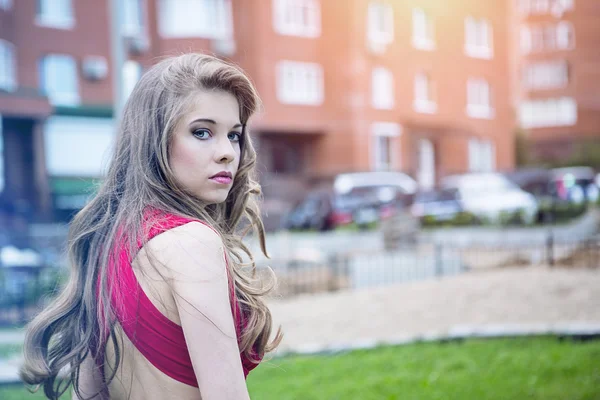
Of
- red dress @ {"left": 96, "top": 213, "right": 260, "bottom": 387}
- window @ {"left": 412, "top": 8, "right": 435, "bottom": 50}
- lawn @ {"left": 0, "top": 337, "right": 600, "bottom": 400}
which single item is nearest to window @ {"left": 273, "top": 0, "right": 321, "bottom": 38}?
window @ {"left": 412, "top": 8, "right": 435, "bottom": 50}

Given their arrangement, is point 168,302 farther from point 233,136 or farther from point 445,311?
point 445,311

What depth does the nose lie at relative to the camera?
1509 millimetres

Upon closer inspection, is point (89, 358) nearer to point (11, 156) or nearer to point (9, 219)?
point (9, 219)

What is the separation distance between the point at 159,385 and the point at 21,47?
76.0 feet

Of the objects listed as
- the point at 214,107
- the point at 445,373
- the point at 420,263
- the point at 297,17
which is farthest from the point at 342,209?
the point at 214,107

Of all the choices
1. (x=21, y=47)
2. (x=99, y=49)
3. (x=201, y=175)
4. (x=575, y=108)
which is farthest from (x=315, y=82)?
(x=201, y=175)

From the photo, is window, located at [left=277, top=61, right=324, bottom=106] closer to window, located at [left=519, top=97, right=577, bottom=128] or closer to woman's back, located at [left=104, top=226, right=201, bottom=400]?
window, located at [left=519, top=97, right=577, bottom=128]

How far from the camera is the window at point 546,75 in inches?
1258

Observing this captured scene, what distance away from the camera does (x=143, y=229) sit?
1.40m

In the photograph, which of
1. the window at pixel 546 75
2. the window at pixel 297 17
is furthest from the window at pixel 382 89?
the window at pixel 546 75

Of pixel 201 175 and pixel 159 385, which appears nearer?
pixel 159 385

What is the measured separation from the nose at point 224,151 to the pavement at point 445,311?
5.12 metres

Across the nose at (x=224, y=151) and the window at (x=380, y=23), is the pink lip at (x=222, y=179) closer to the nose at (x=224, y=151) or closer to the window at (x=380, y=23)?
the nose at (x=224, y=151)

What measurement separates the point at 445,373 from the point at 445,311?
2.90m
